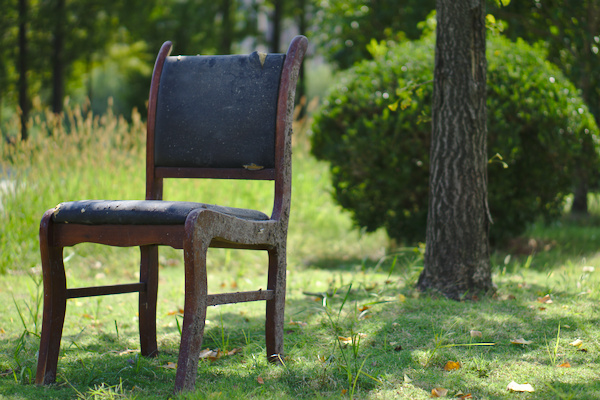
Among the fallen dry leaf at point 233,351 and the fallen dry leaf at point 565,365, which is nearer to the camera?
the fallen dry leaf at point 565,365

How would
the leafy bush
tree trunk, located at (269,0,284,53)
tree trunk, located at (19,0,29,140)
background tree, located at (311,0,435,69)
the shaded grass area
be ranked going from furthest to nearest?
tree trunk, located at (269,0,284,53), tree trunk, located at (19,0,29,140), background tree, located at (311,0,435,69), the leafy bush, the shaded grass area

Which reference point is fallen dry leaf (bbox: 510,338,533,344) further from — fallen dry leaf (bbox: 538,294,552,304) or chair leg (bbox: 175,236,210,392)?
chair leg (bbox: 175,236,210,392)

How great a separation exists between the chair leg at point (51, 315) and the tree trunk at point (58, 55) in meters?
13.5

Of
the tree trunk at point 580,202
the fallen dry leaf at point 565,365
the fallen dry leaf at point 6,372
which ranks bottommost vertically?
the fallen dry leaf at point 6,372

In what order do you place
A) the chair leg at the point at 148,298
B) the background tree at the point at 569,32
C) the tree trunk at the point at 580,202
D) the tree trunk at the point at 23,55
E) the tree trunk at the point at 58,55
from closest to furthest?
1. the chair leg at the point at 148,298
2. the background tree at the point at 569,32
3. the tree trunk at the point at 580,202
4. the tree trunk at the point at 23,55
5. the tree trunk at the point at 58,55

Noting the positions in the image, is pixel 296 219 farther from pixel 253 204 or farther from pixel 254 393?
pixel 254 393

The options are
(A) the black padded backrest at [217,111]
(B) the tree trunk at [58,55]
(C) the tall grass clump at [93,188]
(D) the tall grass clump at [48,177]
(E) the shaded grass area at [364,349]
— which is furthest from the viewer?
(B) the tree trunk at [58,55]

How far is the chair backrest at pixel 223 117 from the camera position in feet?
7.47

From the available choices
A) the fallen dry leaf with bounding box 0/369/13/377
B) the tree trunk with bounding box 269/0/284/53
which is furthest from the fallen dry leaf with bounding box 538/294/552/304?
the tree trunk with bounding box 269/0/284/53

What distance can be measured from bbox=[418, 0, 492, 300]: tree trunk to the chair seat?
157 cm

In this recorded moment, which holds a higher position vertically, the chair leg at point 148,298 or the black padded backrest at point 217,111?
the black padded backrest at point 217,111

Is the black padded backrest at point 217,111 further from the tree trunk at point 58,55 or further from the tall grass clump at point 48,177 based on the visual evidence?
the tree trunk at point 58,55

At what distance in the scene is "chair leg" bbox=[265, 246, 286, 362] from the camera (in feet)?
7.48

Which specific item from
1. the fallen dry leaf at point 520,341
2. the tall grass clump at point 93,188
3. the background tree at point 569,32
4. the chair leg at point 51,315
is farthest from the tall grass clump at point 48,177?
the background tree at point 569,32
